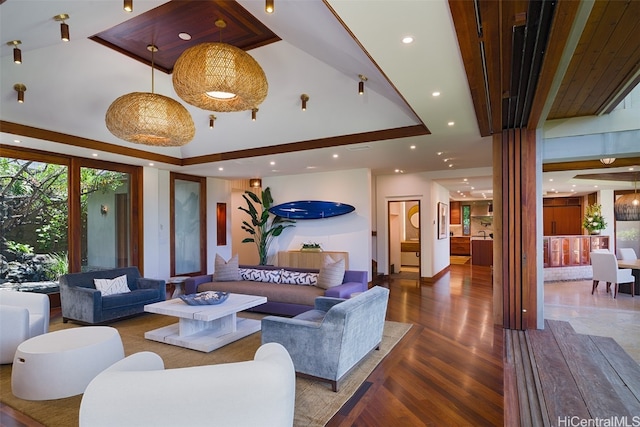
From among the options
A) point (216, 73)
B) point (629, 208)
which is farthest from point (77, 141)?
point (629, 208)

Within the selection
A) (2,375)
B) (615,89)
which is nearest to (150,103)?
(2,375)

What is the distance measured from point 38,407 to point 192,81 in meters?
3.04

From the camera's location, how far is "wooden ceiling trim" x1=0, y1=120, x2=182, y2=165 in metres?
5.00

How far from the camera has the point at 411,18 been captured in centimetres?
226

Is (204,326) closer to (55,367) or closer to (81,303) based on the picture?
(55,367)

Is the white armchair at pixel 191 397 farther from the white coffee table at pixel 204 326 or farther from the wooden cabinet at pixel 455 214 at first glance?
the wooden cabinet at pixel 455 214

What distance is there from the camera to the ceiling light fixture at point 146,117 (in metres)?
3.95

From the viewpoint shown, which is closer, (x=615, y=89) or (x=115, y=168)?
(x=615, y=89)

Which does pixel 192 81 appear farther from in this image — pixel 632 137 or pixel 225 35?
pixel 632 137

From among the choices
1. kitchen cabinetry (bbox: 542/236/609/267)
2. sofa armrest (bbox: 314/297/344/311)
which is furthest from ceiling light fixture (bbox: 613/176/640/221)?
sofa armrest (bbox: 314/297/344/311)

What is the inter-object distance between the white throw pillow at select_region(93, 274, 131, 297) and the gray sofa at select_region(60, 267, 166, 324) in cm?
14

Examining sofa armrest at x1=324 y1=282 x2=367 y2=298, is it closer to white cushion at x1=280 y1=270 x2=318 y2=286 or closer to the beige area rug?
white cushion at x1=280 y1=270 x2=318 y2=286

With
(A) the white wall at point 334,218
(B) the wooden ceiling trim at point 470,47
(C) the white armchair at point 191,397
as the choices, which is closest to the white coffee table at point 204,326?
(C) the white armchair at point 191,397

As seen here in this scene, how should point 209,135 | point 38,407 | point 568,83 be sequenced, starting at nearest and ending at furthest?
point 38,407 → point 568,83 → point 209,135
